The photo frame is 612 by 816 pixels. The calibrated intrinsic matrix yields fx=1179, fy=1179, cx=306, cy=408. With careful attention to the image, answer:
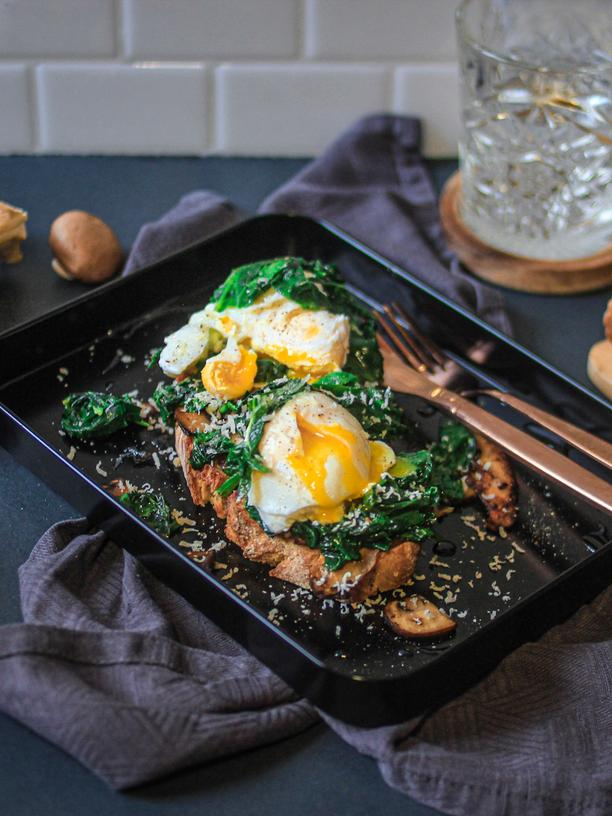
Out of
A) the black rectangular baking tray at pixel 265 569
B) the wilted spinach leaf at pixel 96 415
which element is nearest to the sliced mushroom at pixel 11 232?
the black rectangular baking tray at pixel 265 569

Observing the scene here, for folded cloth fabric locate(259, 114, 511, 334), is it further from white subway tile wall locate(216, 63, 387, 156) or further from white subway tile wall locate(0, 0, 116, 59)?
white subway tile wall locate(0, 0, 116, 59)

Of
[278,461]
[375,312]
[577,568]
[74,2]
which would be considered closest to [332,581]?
[278,461]

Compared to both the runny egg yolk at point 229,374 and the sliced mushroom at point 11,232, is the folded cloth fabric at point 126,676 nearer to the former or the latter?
the runny egg yolk at point 229,374

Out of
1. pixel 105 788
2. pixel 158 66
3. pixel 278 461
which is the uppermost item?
pixel 158 66

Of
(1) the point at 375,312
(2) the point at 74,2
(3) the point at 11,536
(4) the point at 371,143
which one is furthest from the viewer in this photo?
(4) the point at 371,143

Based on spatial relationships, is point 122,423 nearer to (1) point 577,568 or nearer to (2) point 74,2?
(1) point 577,568

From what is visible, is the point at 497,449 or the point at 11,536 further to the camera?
the point at 497,449

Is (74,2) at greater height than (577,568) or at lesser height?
greater
